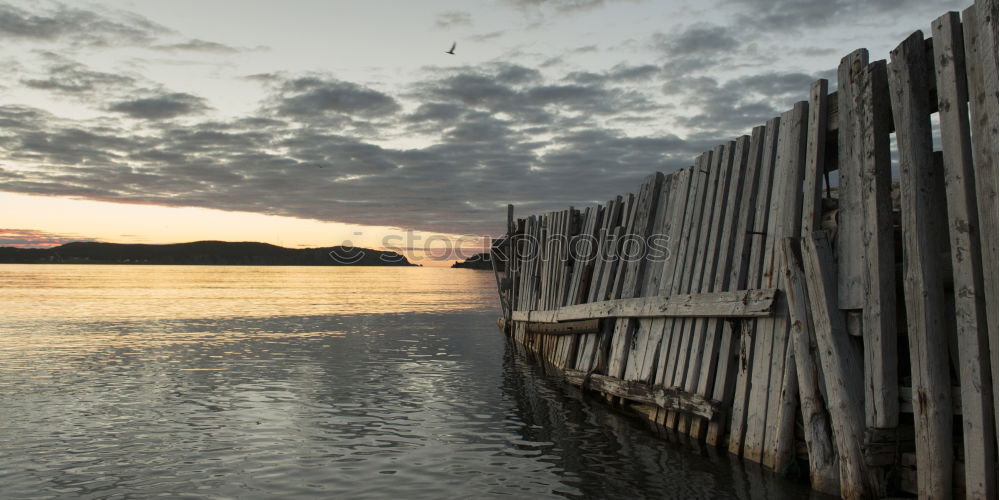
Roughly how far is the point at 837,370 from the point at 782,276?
1.29m

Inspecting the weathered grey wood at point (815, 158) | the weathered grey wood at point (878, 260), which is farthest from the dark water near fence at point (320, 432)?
the weathered grey wood at point (815, 158)

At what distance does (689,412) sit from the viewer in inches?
343

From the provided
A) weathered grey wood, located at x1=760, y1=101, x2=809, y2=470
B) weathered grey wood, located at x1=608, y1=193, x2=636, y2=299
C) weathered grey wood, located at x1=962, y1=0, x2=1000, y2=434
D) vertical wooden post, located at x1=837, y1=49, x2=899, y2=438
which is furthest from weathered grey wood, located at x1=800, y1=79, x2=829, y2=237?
weathered grey wood, located at x1=608, y1=193, x2=636, y2=299

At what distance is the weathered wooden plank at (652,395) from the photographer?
332 inches

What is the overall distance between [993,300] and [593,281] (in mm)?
8170

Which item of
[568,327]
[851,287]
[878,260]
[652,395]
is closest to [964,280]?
[878,260]

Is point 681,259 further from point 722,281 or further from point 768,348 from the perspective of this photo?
point 768,348

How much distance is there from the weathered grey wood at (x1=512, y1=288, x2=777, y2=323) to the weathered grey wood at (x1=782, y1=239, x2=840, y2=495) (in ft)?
1.49

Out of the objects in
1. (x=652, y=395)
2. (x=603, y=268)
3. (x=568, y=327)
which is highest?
(x=603, y=268)

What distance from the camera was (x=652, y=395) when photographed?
965cm

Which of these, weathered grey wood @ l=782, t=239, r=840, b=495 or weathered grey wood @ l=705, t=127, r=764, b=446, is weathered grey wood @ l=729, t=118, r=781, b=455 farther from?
weathered grey wood @ l=782, t=239, r=840, b=495

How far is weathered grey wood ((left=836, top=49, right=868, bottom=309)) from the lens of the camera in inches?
257

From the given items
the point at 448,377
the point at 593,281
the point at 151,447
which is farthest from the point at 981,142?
the point at 448,377

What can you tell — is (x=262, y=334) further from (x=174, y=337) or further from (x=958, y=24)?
(x=958, y=24)
